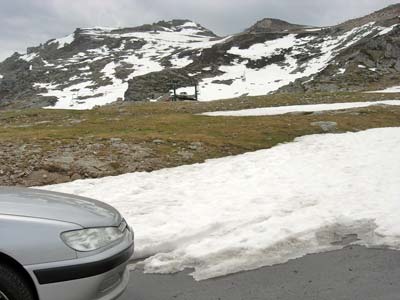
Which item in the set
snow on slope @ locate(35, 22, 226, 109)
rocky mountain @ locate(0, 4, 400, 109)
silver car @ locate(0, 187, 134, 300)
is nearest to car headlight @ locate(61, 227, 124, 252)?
silver car @ locate(0, 187, 134, 300)

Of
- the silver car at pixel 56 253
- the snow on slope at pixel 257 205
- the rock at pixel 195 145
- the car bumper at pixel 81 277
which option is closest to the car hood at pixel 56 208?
the silver car at pixel 56 253

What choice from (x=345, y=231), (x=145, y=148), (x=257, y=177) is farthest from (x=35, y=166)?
(x=345, y=231)

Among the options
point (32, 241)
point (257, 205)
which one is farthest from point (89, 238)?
point (257, 205)

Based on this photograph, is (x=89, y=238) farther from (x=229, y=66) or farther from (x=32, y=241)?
(x=229, y=66)

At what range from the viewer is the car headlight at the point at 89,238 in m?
4.50

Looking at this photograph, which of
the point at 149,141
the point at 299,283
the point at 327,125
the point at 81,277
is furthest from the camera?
the point at 327,125

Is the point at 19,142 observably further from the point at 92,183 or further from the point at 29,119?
the point at 29,119

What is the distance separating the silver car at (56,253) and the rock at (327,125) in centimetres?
1450

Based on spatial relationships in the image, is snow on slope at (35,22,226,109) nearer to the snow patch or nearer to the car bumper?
the snow patch

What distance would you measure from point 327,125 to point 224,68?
8234 centimetres

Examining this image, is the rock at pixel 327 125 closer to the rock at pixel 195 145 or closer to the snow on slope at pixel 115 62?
the rock at pixel 195 145

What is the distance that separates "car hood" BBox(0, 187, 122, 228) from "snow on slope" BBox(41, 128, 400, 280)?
1.70 m

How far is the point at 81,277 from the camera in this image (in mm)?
4434

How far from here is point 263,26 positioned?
17162 cm
